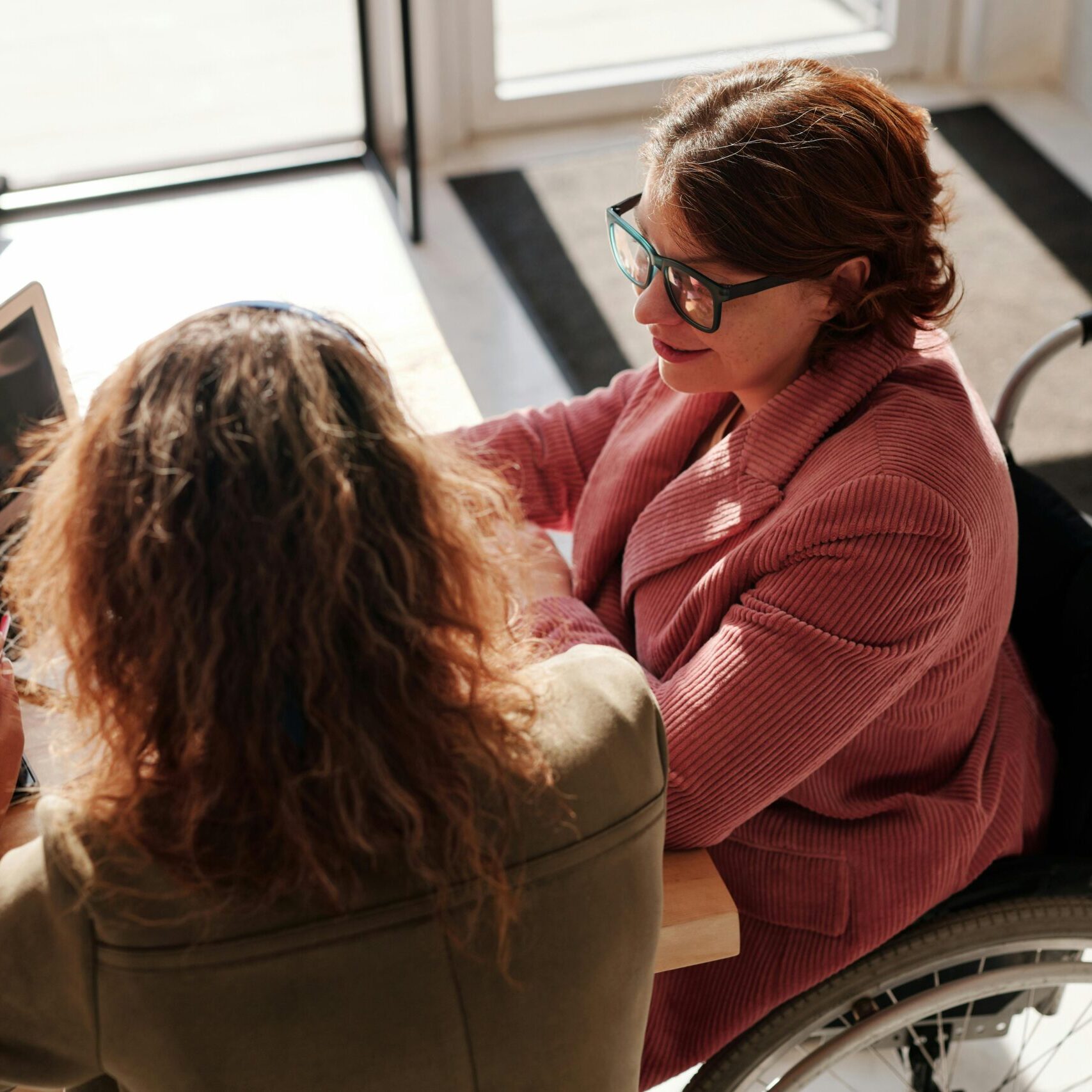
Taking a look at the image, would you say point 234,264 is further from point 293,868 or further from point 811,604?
point 293,868

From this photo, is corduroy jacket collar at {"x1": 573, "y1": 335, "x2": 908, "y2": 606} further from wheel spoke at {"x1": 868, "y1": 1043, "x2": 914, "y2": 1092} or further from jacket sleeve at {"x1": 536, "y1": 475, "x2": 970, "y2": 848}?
wheel spoke at {"x1": 868, "y1": 1043, "x2": 914, "y2": 1092}

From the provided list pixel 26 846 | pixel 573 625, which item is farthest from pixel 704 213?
pixel 26 846

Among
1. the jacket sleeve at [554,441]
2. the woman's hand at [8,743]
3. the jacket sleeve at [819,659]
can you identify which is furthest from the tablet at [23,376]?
the jacket sleeve at [819,659]

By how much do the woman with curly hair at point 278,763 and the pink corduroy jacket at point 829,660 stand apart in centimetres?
32

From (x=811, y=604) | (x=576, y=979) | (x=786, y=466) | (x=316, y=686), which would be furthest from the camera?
(x=786, y=466)

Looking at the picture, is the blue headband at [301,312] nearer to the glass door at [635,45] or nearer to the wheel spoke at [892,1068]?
the wheel spoke at [892,1068]

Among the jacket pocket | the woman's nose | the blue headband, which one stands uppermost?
the blue headband

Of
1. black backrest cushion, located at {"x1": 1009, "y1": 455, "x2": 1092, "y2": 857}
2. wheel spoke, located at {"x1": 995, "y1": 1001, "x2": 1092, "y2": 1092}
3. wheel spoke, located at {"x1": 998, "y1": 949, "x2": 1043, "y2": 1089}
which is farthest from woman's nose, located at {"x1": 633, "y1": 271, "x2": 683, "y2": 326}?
wheel spoke, located at {"x1": 995, "y1": 1001, "x2": 1092, "y2": 1092}

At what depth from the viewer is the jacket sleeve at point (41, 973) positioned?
81 centimetres

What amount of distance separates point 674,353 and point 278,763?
730mm

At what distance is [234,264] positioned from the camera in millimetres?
3320

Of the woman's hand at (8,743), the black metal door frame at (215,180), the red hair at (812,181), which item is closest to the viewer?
the woman's hand at (8,743)

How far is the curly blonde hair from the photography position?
77 cm

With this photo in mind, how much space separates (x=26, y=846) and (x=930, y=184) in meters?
0.96
